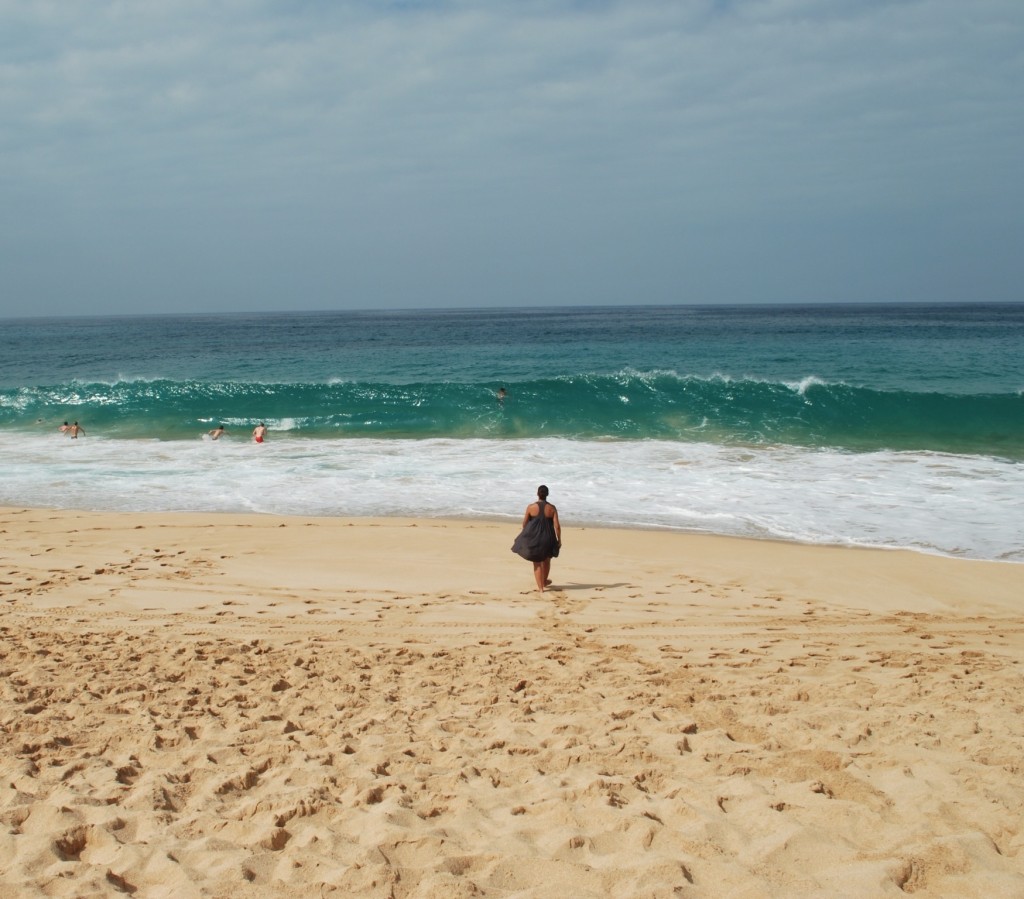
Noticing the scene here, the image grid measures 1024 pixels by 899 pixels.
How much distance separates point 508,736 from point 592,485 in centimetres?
1035

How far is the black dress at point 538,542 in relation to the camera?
8.80 metres

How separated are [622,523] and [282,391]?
2135 centimetres

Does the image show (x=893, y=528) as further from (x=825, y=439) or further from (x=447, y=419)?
(x=447, y=419)

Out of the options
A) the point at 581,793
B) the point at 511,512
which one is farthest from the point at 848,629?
the point at 511,512

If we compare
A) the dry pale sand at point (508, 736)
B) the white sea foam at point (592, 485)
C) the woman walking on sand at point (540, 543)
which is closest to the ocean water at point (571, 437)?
the white sea foam at point (592, 485)

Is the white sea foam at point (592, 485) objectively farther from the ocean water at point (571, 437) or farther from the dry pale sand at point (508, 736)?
the dry pale sand at point (508, 736)

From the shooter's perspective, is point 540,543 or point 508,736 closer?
point 508,736

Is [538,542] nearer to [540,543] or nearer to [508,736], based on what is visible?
[540,543]

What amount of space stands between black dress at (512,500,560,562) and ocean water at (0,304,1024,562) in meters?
3.44

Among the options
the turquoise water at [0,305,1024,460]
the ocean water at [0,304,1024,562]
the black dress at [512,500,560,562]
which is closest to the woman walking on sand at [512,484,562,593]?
the black dress at [512,500,560,562]

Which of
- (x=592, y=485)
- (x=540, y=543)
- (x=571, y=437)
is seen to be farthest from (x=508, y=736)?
(x=571, y=437)

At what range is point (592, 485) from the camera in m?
15.0

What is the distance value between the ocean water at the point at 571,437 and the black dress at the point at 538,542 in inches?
135

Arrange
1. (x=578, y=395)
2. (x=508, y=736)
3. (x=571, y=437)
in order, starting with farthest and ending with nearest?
1. (x=578, y=395)
2. (x=571, y=437)
3. (x=508, y=736)
